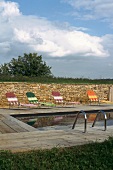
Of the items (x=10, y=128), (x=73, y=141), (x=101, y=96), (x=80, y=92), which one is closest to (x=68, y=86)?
(x=80, y=92)

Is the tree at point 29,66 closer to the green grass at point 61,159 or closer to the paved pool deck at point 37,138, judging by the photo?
the paved pool deck at point 37,138

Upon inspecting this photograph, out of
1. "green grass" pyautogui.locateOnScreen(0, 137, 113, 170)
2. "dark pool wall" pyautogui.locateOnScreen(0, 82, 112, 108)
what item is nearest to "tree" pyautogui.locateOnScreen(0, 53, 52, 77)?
"dark pool wall" pyautogui.locateOnScreen(0, 82, 112, 108)

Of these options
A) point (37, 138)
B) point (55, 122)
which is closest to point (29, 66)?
point (55, 122)

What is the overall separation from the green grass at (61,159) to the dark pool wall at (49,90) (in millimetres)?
11432

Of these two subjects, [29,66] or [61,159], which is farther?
[29,66]

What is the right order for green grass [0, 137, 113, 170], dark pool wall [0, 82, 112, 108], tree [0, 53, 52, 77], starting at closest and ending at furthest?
green grass [0, 137, 113, 170], dark pool wall [0, 82, 112, 108], tree [0, 53, 52, 77]

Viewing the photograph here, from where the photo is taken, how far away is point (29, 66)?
32594 mm

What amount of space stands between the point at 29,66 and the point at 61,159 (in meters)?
27.6

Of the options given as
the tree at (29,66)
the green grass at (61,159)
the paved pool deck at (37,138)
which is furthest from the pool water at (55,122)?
the tree at (29,66)

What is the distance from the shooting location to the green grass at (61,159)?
5.00 m

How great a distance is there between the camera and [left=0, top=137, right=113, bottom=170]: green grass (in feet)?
16.4

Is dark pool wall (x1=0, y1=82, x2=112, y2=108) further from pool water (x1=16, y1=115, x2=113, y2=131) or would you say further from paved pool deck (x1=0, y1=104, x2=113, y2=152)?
paved pool deck (x1=0, y1=104, x2=113, y2=152)

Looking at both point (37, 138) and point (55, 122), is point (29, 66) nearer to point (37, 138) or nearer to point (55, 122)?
point (55, 122)

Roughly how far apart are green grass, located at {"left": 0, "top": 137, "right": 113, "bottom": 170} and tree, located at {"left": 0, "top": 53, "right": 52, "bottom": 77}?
26.8 meters
